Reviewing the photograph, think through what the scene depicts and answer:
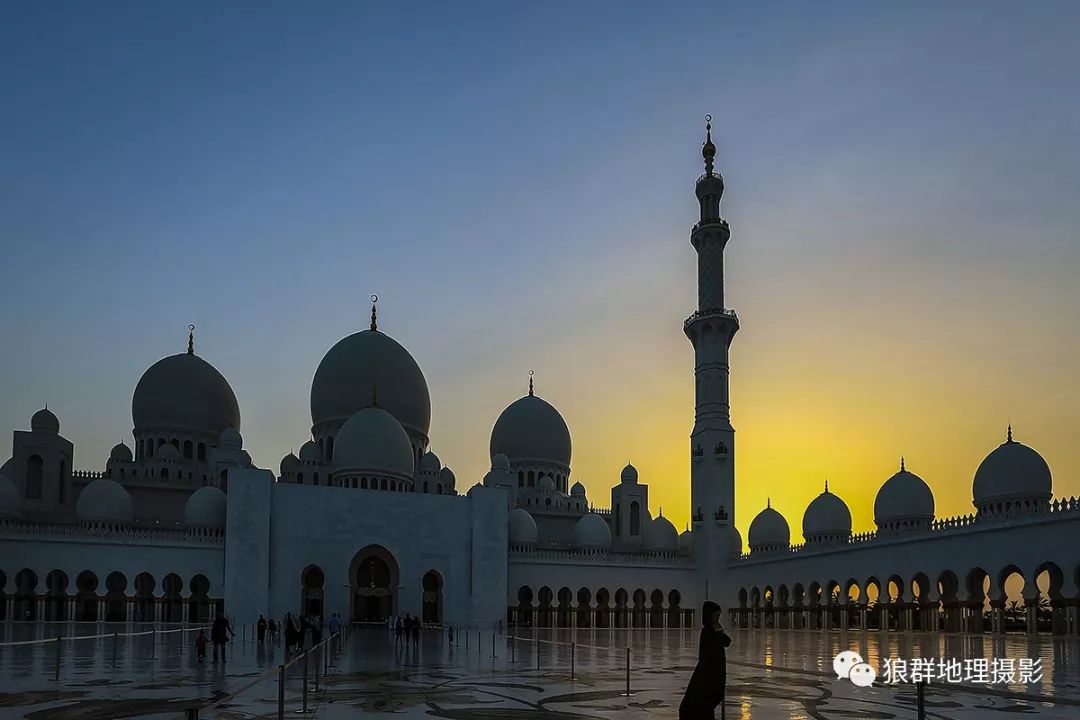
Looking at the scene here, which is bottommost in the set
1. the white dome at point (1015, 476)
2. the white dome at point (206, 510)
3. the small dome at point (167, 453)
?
the white dome at point (206, 510)

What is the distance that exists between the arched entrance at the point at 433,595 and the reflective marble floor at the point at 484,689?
72.4 feet

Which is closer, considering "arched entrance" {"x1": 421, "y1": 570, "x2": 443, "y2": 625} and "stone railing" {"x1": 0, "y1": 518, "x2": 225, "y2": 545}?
"stone railing" {"x1": 0, "y1": 518, "x2": 225, "y2": 545}

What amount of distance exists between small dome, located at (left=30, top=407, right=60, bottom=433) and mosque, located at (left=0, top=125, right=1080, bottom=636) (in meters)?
0.05

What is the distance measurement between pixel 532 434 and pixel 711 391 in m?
12.2

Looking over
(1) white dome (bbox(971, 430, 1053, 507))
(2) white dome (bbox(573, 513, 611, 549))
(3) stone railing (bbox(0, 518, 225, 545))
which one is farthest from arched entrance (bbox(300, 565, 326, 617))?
(1) white dome (bbox(971, 430, 1053, 507))

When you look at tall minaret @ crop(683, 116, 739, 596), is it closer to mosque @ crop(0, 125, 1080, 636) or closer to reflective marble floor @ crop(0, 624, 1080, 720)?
mosque @ crop(0, 125, 1080, 636)

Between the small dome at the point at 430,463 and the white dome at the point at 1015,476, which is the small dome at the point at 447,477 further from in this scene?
the white dome at the point at 1015,476

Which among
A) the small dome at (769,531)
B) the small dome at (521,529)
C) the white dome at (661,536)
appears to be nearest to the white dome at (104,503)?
the small dome at (521,529)

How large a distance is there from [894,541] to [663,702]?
82.6 feet

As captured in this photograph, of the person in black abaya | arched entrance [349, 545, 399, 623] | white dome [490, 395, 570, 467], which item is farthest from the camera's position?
white dome [490, 395, 570, 467]

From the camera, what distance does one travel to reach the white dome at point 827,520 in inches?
1620

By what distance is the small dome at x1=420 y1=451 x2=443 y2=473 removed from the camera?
Result: 45438mm

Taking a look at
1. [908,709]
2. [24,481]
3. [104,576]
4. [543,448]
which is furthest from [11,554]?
[908,709]

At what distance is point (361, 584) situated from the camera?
3956 centimetres
